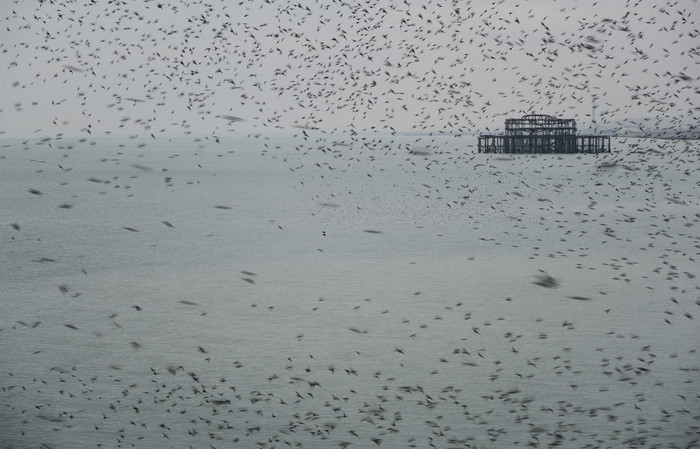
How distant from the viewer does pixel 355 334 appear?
28422mm

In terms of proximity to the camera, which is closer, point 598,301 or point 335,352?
point 335,352

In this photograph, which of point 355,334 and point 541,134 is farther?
point 541,134

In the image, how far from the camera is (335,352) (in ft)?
85.8

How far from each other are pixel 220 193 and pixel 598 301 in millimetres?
78257

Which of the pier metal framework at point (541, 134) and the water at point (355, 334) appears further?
the pier metal framework at point (541, 134)

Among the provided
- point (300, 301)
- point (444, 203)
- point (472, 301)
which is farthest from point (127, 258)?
point (444, 203)

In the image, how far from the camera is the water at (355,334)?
19.3m

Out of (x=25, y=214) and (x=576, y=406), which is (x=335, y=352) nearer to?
(x=576, y=406)

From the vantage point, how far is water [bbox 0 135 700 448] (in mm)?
19297

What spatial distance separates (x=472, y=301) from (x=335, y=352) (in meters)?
9.61

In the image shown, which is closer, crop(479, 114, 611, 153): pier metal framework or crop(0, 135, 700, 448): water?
crop(0, 135, 700, 448): water

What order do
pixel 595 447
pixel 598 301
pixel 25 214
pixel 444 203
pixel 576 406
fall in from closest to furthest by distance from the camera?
pixel 595 447 < pixel 576 406 < pixel 598 301 < pixel 25 214 < pixel 444 203

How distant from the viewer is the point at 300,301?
34.8 metres

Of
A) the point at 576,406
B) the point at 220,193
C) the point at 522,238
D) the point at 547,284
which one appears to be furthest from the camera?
the point at 220,193
